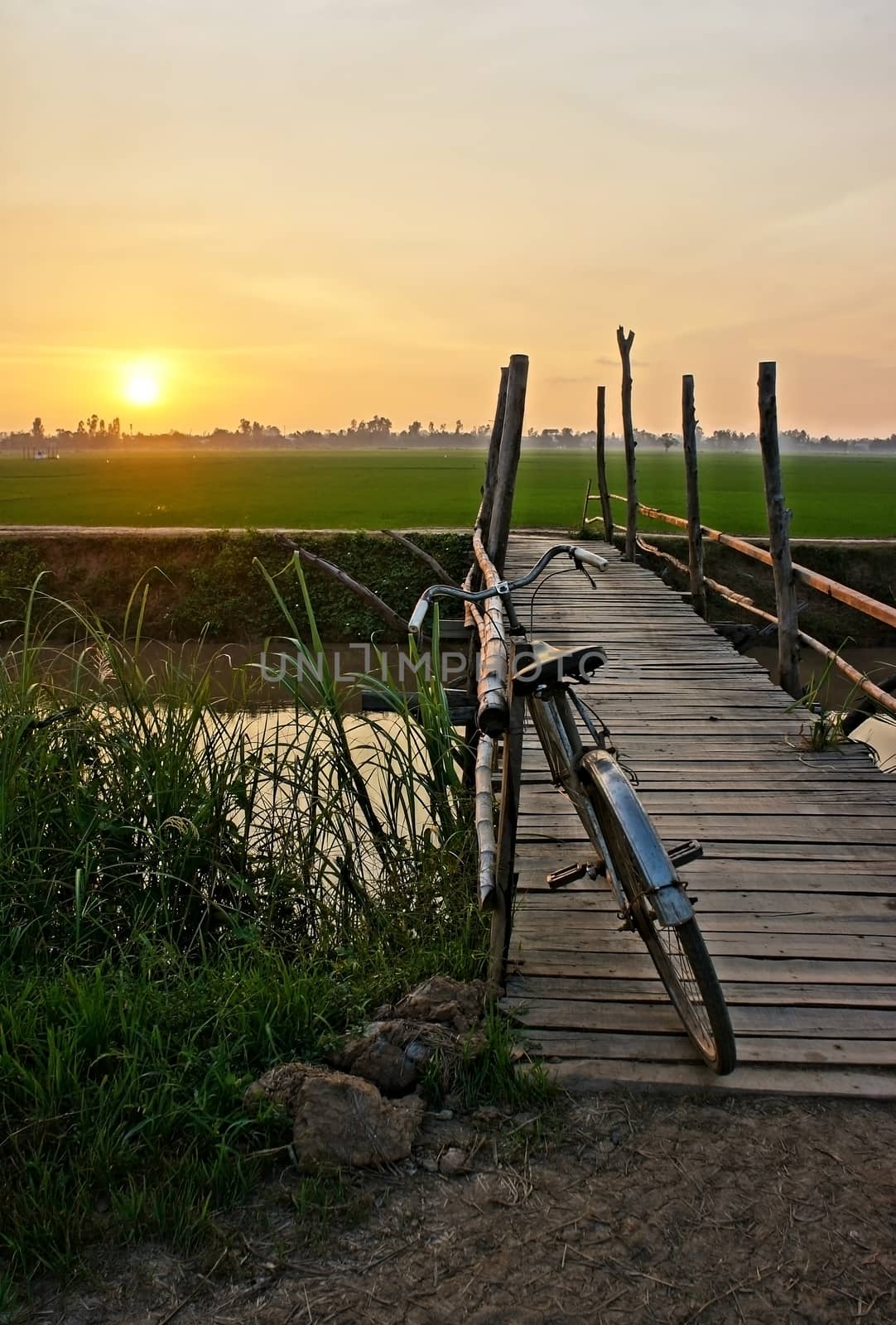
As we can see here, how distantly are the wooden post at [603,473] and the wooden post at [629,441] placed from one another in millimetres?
1322

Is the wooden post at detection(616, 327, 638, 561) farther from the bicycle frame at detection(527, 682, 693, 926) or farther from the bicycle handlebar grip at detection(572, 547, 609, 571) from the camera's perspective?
the bicycle frame at detection(527, 682, 693, 926)

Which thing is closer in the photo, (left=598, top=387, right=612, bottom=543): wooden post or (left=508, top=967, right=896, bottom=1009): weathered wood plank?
(left=508, top=967, right=896, bottom=1009): weathered wood plank

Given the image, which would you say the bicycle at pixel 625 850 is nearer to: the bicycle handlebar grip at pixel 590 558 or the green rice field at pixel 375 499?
the bicycle handlebar grip at pixel 590 558

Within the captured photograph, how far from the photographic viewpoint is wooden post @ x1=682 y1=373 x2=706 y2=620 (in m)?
8.35

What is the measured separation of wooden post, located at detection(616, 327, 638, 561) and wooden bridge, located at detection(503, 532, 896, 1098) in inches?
228

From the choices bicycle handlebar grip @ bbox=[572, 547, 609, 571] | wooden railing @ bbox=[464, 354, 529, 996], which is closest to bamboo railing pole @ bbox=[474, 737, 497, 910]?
wooden railing @ bbox=[464, 354, 529, 996]

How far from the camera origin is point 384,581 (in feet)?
44.0

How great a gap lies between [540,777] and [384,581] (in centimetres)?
923

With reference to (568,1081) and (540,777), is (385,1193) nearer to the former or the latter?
(568,1081)

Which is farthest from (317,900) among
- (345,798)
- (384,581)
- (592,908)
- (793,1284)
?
(384,581)

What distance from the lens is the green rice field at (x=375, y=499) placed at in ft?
68.6

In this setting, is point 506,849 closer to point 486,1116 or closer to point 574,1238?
point 486,1116

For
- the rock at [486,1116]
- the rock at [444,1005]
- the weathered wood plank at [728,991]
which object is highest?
the rock at [444,1005]

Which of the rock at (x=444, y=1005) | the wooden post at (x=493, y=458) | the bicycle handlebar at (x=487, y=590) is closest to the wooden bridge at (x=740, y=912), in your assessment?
the rock at (x=444, y=1005)
